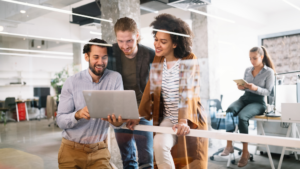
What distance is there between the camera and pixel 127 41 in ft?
8.63

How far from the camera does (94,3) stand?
2871 millimetres

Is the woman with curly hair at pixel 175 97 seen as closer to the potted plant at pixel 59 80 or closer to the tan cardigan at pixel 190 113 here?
the tan cardigan at pixel 190 113

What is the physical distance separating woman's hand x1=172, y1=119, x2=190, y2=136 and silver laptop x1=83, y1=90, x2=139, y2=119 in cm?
37

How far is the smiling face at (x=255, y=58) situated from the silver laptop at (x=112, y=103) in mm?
976

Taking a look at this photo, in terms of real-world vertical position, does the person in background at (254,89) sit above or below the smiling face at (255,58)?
below

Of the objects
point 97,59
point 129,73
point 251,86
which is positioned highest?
point 97,59

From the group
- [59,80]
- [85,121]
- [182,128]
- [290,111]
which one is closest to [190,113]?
[182,128]

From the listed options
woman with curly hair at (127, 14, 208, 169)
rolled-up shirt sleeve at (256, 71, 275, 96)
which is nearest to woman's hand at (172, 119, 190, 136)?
woman with curly hair at (127, 14, 208, 169)

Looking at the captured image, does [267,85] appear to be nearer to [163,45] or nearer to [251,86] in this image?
[251,86]

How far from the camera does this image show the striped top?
7.26 feet

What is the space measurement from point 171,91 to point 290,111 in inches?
37.5

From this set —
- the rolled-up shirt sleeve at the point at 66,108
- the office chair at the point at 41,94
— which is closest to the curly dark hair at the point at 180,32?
the rolled-up shirt sleeve at the point at 66,108

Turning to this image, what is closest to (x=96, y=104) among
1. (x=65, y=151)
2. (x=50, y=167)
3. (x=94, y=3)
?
(x=65, y=151)

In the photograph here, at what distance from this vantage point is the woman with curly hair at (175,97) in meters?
2.12
